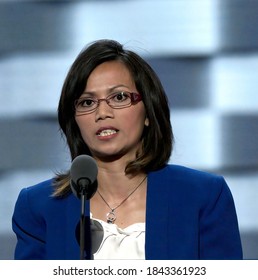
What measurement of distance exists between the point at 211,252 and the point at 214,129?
86 cm

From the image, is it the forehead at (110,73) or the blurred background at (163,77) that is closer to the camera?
the forehead at (110,73)

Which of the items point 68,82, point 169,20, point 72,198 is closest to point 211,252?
point 72,198

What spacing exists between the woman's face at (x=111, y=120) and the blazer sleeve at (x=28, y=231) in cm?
21

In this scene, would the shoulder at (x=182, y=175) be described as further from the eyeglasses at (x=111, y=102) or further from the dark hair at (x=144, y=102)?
the eyeglasses at (x=111, y=102)

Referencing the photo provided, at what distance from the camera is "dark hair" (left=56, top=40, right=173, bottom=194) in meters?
1.81

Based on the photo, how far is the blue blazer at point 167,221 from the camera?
5.62 feet

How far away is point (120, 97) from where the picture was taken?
1.78 meters

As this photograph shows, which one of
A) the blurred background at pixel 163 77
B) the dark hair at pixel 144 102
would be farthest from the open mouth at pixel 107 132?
the blurred background at pixel 163 77

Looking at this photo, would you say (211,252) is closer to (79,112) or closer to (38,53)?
(79,112)

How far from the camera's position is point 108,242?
1.74 m

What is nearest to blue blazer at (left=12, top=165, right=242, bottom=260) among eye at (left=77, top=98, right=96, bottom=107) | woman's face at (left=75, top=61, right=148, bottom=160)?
woman's face at (left=75, top=61, right=148, bottom=160)

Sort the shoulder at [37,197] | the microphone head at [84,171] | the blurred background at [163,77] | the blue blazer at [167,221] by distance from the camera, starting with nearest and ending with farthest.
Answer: the microphone head at [84,171] < the blue blazer at [167,221] < the shoulder at [37,197] < the blurred background at [163,77]

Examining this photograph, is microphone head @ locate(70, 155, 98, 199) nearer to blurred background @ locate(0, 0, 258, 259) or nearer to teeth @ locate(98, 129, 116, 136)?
teeth @ locate(98, 129, 116, 136)

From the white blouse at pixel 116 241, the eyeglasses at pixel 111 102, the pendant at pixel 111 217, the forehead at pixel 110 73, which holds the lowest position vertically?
the white blouse at pixel 116 241
